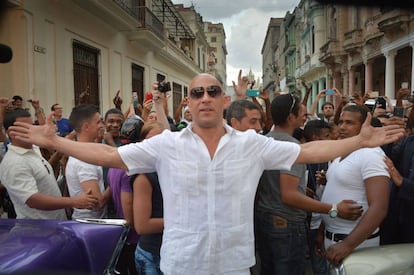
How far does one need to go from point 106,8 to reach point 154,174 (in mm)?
8538

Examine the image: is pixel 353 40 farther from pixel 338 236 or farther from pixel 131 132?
pixel 131 132

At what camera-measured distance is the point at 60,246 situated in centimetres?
185

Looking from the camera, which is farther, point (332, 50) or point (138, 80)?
point (332, 50)

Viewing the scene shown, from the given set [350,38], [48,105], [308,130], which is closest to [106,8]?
[48,105]

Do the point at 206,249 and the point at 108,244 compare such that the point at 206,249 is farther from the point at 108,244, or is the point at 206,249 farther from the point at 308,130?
the point at 308,130

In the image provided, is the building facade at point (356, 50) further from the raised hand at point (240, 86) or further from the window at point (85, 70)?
the window at point (85, 70)

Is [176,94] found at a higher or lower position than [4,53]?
higher

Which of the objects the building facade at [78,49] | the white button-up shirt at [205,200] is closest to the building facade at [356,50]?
the white button-up shirt at [205,200]

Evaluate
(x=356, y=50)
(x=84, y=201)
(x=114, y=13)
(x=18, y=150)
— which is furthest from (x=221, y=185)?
(x=356, y=50)

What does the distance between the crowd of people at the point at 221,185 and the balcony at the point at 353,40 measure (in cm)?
2103

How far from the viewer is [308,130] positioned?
4.25m

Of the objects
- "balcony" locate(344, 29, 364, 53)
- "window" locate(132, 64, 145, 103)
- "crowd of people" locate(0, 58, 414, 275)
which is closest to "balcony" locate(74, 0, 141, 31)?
"window" locate(132, 64, 145, 103)

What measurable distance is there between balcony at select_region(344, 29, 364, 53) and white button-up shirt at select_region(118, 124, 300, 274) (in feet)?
75.6

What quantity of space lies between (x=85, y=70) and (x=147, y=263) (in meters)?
8.05
